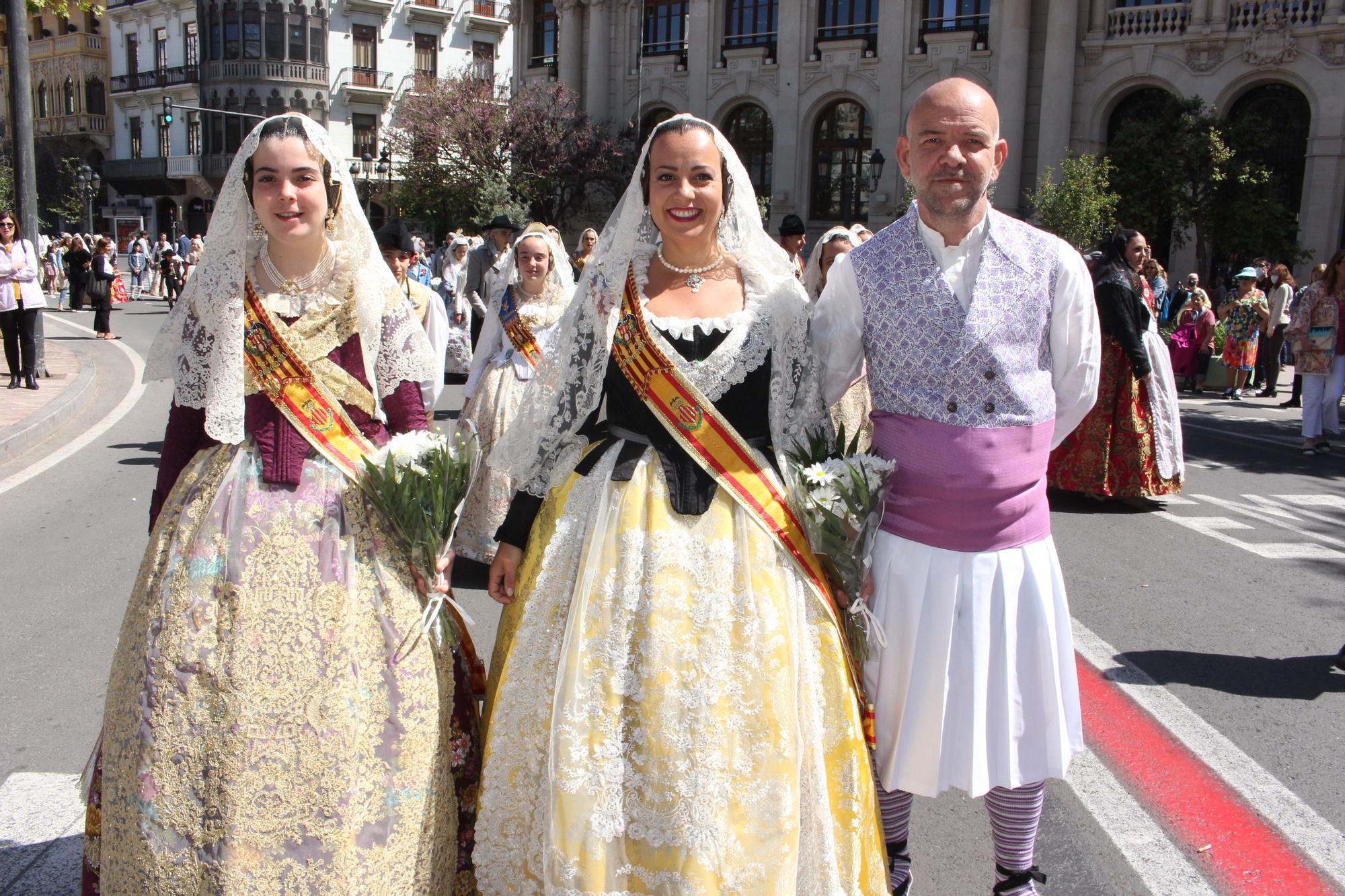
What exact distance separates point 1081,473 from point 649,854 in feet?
21.1

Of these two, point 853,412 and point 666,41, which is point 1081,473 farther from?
point 666,41

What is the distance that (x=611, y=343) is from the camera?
286 cm

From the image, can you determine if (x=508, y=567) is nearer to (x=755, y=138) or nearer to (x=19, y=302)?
(x=19, y=302)

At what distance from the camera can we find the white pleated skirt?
2613mm

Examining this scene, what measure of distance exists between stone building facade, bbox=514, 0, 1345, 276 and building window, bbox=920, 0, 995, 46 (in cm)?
4

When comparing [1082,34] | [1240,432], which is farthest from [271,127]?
[1082,34]

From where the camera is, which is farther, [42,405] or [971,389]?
[42,405]

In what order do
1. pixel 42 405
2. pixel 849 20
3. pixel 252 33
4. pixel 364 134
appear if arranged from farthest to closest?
pixel 364 134, pixel 252 33, pixel 849 20, pixel 42 405

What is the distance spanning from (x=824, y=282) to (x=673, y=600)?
12.0ft

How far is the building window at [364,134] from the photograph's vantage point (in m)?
49.7

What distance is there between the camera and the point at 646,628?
2523 millimetres

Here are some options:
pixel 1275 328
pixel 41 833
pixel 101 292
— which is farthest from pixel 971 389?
pixel 101 292

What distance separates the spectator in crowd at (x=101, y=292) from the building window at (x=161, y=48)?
37855 mm

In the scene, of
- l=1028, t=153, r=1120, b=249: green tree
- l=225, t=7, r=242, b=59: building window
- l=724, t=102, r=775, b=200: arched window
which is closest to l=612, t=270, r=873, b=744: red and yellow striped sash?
l=1028, t=153, r=1120, b=249: green tree
